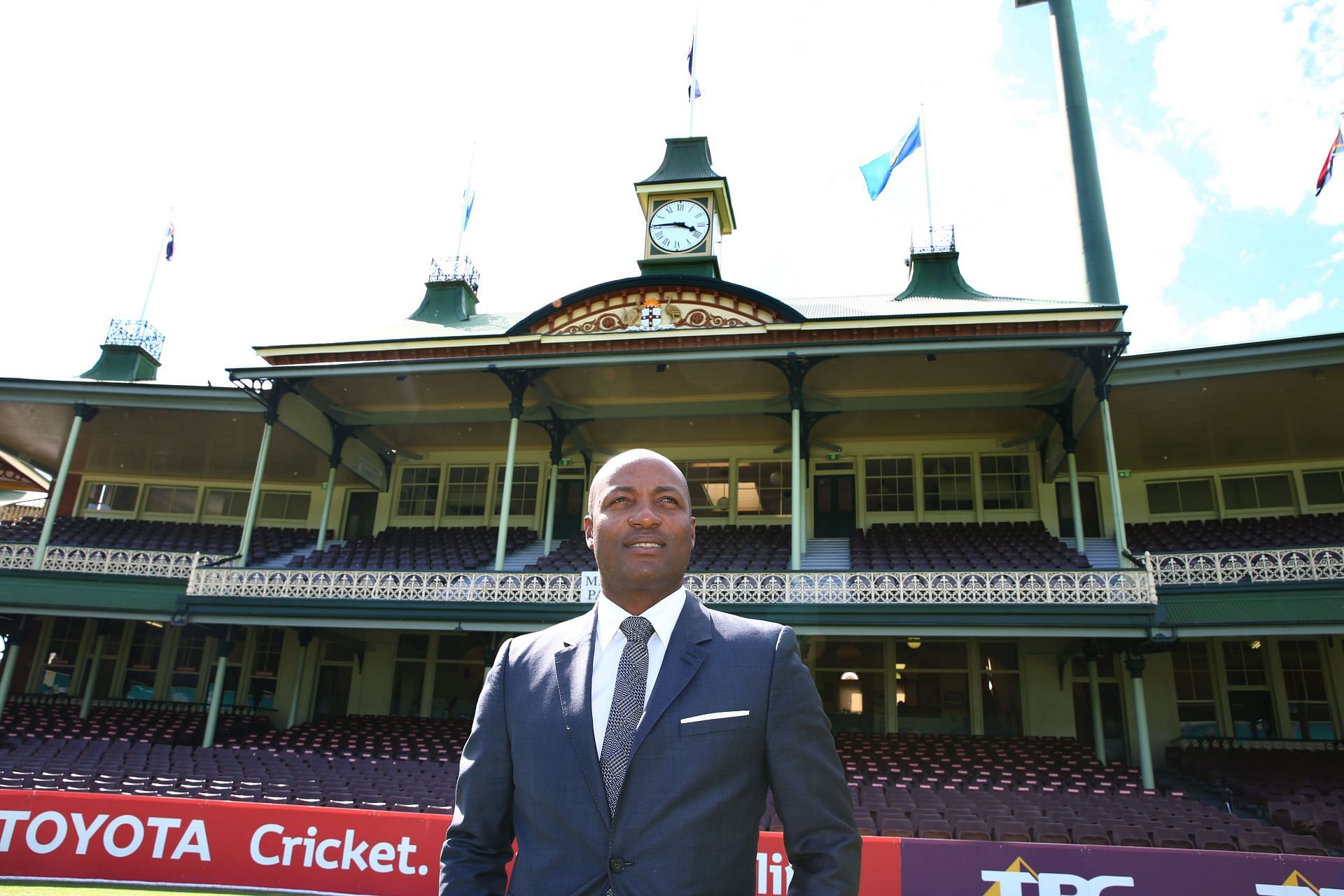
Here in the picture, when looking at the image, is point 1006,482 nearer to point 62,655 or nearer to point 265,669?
point 265,669

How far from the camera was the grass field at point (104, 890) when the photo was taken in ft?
29.0

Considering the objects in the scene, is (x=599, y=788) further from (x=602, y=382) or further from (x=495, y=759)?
(x=602, y=382)

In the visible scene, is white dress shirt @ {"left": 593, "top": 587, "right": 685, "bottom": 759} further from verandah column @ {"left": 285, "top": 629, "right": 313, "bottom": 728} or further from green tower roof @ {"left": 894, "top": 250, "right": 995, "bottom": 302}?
green tower roof @ {"left": 894, "top": 250, "right": 995, "bottom": 302}

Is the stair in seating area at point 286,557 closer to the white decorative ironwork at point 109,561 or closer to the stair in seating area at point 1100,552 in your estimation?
the white decorative ironwork at point 109,561

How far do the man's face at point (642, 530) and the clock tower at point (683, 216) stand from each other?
21.5 metres

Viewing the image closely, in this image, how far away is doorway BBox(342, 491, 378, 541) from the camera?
24688 mm

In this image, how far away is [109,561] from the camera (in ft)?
60.8

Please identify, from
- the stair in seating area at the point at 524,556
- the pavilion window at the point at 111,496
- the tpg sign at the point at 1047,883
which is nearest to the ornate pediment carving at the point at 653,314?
the stair in seating area at the point at 524,556

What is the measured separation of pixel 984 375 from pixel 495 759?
1742 cm

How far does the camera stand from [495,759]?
8.00 ft

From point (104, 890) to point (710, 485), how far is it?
624 inches

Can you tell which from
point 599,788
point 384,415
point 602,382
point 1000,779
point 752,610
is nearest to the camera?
point 599,788

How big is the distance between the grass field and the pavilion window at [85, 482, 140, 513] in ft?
65.6

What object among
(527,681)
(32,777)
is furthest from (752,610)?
(527,681)
